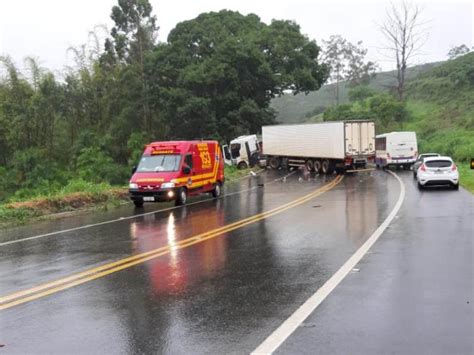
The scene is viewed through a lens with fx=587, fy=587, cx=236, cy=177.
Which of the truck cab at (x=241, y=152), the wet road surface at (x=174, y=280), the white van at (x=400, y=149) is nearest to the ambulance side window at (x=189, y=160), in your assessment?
the wet road surface at (x=174, y=280)

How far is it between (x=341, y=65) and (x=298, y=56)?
4359 centimetres

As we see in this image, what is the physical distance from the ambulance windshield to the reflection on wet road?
16.7ft

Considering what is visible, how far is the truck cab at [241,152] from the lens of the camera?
49.6m

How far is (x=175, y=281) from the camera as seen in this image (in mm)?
8219

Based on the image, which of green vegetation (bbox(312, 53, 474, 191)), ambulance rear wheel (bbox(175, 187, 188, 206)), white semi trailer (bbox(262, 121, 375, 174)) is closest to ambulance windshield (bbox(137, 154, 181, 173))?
ambulance rear wheel (bbox(175, 187, 188, 206))

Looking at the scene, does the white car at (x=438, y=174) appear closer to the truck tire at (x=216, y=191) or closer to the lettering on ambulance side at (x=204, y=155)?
the truck tire at (x=216, y=191)

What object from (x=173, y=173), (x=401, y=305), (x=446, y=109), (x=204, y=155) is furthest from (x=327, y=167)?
(x=401, y=305)

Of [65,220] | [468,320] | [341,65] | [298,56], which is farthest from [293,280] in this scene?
[341,65]

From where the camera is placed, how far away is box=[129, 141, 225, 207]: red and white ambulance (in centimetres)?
2019

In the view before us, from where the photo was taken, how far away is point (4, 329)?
20.1ft

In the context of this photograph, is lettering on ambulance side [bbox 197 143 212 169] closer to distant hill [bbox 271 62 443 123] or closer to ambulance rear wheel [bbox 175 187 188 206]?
ambulance rear wheel [bbox 175 187 188 206]

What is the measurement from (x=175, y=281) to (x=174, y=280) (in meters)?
0.07

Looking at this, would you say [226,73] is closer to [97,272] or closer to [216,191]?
[216,191]

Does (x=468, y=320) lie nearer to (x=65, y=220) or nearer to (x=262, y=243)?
(x=262, y=243)
